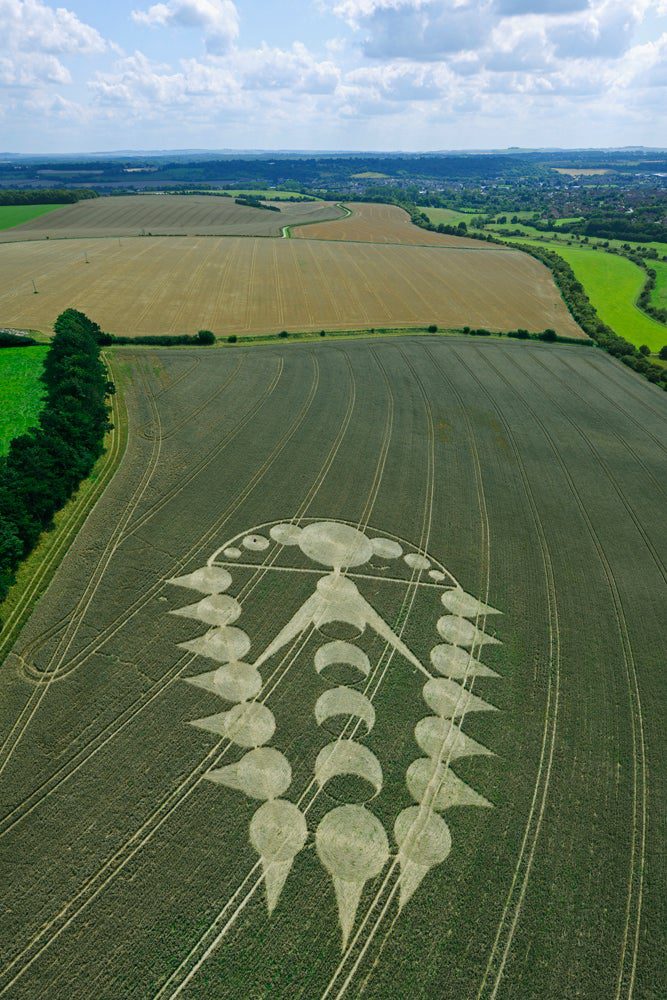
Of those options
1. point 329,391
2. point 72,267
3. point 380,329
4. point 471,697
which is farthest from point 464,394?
point 72,267

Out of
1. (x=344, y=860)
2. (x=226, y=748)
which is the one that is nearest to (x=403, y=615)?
(x=226, y=748)

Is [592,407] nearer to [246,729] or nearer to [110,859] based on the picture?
[246,729]

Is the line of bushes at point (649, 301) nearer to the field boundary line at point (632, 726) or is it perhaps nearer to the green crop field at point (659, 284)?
the green crop field at point (659, 284)

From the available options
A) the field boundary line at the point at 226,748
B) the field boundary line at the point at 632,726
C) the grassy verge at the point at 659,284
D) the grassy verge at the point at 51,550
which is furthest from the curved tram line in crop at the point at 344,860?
the grassy verge at the point at 659,284

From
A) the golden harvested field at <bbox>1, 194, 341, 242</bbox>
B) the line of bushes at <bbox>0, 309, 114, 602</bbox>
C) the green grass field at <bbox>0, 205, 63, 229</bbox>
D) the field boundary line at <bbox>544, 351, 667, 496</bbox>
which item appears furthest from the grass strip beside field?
the green grass field at <bbox>0, 205, 63, 229</bbox>

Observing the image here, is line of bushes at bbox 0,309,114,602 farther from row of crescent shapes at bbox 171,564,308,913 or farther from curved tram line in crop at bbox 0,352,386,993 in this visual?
row of crescent shapes at bbox 171,564,308,913

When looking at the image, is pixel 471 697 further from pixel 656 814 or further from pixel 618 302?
pixel 618 302
